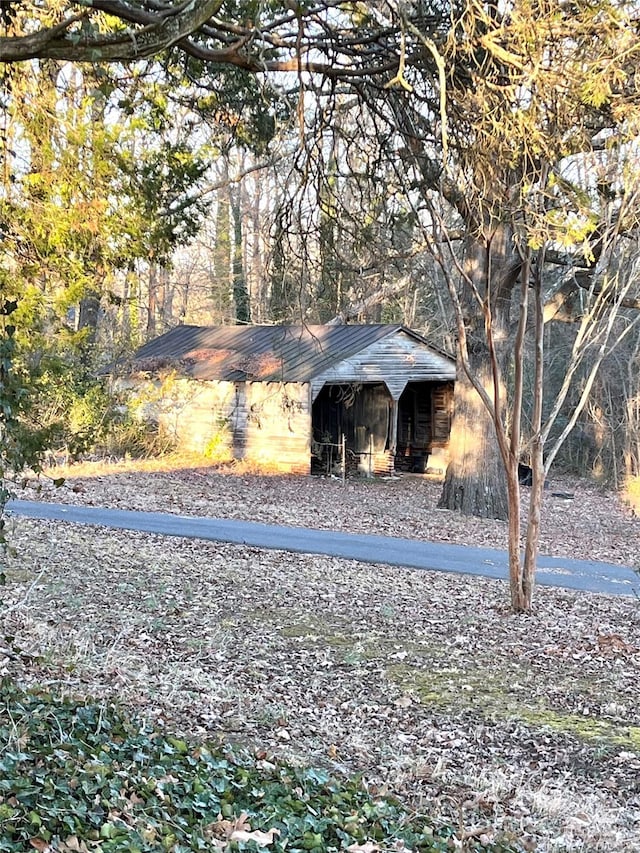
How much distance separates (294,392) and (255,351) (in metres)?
2.21

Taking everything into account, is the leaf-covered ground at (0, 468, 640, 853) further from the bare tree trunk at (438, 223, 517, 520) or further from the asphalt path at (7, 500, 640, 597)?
the bare tree trunk at (438, 223, 517, 520)

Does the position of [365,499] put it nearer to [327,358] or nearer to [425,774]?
[327,358]

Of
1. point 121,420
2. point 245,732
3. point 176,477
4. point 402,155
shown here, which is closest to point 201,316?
point 121,420

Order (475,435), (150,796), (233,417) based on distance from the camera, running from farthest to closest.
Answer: (233,417), (475,435), (150,796)

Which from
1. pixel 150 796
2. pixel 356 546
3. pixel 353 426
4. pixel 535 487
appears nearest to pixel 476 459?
pixel 356 546

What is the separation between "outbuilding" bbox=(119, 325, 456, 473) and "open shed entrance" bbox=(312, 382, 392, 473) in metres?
0.03

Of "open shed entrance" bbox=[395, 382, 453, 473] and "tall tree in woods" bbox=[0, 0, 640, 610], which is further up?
"tall tree in woods" bbox=[0, 0, 640, 610]

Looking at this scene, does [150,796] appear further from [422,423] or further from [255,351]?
[422,423]

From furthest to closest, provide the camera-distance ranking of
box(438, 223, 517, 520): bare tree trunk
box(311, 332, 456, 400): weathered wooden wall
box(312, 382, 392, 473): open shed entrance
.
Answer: box(312, 382, 392, 473): open shed entrance
box(311, 332, 456, 400): weathered wooden wall
box(438, 223, 517, 520): bare tree trunk

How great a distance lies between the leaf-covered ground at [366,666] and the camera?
186 inches

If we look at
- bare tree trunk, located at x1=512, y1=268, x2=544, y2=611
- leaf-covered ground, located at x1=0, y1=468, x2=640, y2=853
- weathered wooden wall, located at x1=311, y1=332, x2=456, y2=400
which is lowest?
leaf-covered ground, located at x1=0, y1=468, x2=640, y2=853

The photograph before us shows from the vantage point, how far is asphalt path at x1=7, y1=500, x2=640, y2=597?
1089cm

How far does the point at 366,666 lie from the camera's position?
6535 mm

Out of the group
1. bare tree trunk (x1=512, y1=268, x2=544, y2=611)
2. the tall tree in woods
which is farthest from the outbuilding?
the tall tree in woods
